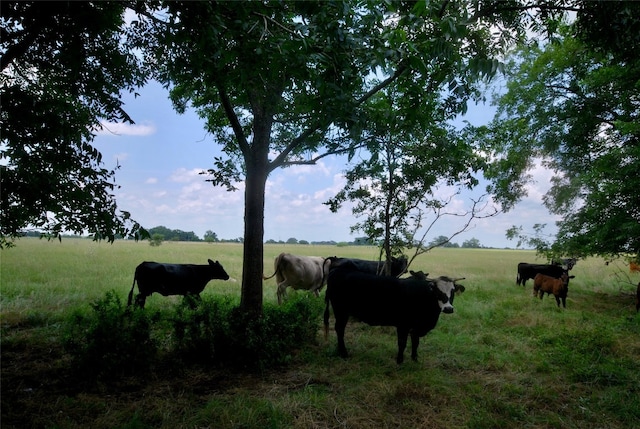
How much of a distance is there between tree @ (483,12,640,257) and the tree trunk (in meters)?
5.02

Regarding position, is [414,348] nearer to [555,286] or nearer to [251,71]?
[251,71]

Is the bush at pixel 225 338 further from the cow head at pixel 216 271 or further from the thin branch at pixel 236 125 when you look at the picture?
the cow head at pixel 216 271

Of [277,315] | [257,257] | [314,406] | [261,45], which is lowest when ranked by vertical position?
[314,406]

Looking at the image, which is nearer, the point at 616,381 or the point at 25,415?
the point at 25,415

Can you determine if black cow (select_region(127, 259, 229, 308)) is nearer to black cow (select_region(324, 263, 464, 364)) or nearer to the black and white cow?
the black and white cow

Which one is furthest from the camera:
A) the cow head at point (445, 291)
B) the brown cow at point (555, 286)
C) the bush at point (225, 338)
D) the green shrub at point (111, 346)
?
the brown cow at point (555, 286)

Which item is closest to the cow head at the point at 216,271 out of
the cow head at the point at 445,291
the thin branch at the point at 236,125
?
the thin branch at the point at 236,125

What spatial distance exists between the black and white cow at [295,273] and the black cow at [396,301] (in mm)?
3966

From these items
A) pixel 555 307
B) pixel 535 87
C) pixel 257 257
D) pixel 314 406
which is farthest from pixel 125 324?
pixel 535 87

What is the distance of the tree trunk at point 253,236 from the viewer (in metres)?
6.09

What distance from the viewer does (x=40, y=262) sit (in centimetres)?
1426

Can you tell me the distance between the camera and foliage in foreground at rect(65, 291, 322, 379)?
468cm

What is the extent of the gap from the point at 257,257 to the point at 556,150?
1357 centimetres

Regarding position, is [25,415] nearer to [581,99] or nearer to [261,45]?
[261,45]
